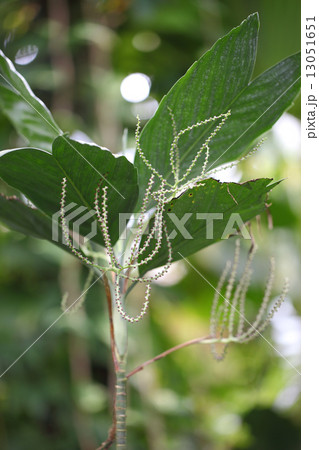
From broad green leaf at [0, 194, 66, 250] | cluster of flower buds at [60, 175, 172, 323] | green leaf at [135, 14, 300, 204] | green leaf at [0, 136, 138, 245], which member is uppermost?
green leaf at [135, 14, 300, 204]

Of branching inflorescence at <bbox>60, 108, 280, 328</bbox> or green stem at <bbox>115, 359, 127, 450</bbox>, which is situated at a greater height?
branching inflorescence at <bbox>60, 108, 280, 328</bbox>

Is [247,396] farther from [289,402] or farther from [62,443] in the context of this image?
[62,443]

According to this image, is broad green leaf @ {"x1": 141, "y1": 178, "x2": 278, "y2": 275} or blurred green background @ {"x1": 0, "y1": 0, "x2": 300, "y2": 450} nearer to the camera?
broad green leaf @ {"x1": 141, "y1": 178, "x2": 278, "y2": 275}

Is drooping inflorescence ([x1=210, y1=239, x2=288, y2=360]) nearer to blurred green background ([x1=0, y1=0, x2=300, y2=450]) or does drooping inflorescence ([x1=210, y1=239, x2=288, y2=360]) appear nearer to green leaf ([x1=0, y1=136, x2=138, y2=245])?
green leaf ([x1=0, y1=136, x2=138, y2=245])

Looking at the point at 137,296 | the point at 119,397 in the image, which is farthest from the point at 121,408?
the point at 137,296

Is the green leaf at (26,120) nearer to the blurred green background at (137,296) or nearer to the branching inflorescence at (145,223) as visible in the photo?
the branching inflorescence at (145,223)

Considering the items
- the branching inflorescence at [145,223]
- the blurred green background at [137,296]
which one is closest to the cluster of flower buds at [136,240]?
the branching inflorescence at [145,223]

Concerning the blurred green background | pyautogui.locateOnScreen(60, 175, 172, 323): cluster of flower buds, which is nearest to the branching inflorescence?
pyautogui.locateOnScreen(60, 175, 172, 323): cluster of flower buds
